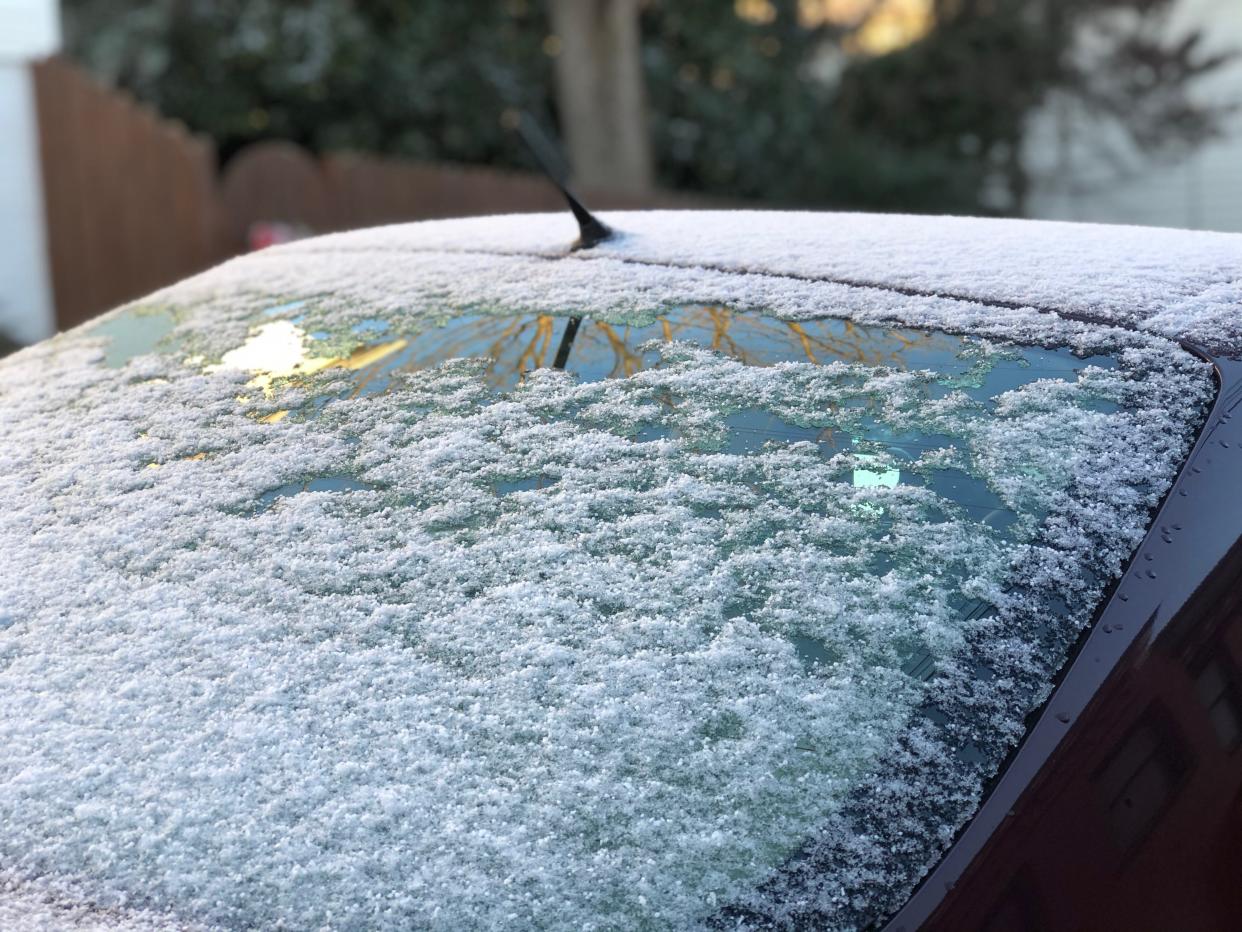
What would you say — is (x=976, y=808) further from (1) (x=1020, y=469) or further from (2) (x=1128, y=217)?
(2) (x=1128, y=217)

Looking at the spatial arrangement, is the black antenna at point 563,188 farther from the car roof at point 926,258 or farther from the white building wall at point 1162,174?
the white building wall at point 1162,174

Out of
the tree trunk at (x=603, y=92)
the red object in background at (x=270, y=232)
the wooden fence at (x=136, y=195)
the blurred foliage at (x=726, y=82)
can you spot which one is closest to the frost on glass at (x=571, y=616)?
the red object in background at (x=270, y=232)

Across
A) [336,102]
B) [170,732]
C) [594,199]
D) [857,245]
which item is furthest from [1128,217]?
[170,732]

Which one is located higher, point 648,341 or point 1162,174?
point 648,341

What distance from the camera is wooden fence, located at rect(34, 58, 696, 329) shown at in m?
9.27

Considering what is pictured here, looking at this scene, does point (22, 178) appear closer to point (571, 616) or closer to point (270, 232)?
point (270, 232)

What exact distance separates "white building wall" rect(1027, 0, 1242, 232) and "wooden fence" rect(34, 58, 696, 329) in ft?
26.7

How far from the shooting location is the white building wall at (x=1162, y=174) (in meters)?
14.2

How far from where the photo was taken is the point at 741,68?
1366 cm

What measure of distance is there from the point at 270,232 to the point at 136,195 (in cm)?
119

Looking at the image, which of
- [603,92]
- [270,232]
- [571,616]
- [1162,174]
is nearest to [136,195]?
[270,232]

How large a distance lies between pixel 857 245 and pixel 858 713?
83cm

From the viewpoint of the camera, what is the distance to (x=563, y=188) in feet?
6.51

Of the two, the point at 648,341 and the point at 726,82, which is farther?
the point at 726,82
